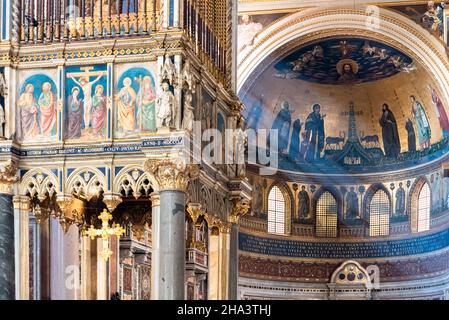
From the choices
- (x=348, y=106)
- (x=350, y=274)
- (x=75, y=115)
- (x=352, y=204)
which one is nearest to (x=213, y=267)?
(x=75, y=115)

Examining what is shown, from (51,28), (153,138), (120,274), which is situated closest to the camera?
(153,138)

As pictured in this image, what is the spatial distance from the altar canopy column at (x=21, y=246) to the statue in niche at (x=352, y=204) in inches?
1051

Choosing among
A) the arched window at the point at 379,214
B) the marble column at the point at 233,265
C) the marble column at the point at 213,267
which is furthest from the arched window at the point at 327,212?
the marble column at the point at 213,267

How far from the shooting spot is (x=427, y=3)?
38.4 metres

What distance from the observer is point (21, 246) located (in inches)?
747

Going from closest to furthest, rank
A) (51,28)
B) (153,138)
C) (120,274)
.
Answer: (153,138) → (51,28) → (120,274)

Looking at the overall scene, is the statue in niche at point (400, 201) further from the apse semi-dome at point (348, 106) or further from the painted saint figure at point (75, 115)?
the painted saint figure at point (75, 115)

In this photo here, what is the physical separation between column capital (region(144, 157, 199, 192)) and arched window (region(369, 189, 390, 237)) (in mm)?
26465

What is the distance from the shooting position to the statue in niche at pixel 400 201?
142 ft

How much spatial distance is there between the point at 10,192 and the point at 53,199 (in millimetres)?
1403

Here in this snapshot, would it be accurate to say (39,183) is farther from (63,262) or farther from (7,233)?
(63,262)

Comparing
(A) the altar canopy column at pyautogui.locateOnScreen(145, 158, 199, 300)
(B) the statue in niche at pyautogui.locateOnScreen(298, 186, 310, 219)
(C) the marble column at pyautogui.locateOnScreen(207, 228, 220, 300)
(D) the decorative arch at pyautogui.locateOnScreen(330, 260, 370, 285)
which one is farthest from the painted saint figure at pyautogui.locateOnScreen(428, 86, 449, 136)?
(A) the altar canopy column at pyautogui.locateOnScreen(145, 158, 199, 300)
